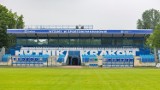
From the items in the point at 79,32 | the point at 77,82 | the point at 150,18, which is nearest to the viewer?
the point at 77,82

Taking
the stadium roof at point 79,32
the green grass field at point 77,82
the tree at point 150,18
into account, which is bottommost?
the green grass field at point 77,82

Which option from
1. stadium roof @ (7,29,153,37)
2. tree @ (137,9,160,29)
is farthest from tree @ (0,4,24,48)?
tree @ (137,9,160,29)

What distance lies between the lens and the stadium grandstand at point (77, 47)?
97250mm

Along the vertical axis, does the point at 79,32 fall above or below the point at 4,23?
below

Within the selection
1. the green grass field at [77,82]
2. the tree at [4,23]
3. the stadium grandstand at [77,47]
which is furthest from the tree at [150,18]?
the green grass field at [77,82]

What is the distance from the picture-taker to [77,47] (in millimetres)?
106875

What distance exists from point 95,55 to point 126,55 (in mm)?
7915

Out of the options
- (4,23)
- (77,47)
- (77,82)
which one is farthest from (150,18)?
(77,82)

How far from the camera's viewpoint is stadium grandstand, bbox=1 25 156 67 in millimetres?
97250

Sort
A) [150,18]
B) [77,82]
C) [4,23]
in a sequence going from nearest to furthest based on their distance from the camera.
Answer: [77,82]
[4,23]
[150,18]

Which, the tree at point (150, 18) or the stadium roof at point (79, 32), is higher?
the tree at point (150, 18)

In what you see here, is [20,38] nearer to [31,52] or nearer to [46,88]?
[31,52]

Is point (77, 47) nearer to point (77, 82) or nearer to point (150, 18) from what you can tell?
point (150, 18)

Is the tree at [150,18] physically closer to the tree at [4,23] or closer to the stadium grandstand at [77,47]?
the stadium grandstand at [77,47]
